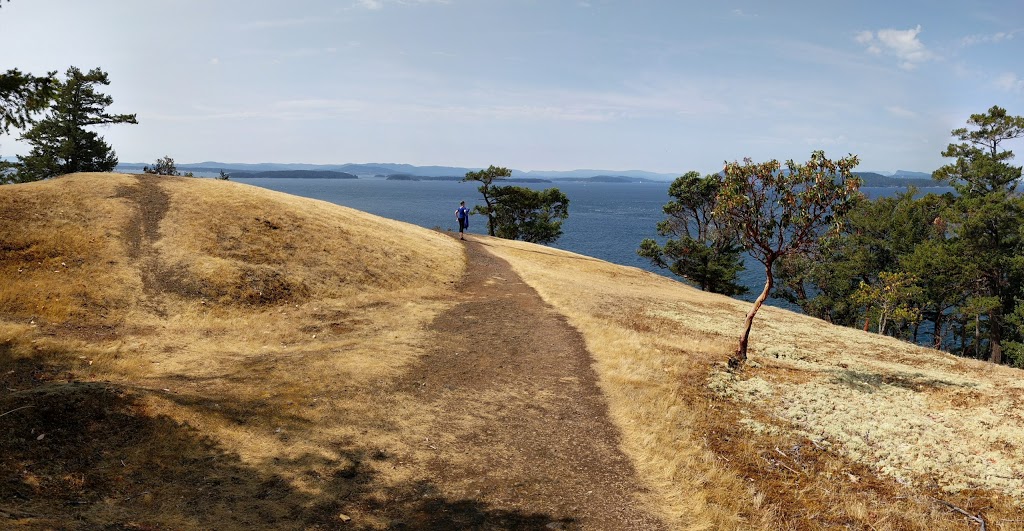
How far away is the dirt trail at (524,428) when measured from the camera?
11430 mm

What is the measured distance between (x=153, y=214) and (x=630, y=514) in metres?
32.1

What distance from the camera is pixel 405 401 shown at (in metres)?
16.0

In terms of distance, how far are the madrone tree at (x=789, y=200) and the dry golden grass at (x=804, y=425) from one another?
16.8ft

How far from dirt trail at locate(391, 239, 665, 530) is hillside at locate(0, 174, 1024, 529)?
89mm

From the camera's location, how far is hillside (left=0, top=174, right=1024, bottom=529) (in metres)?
11.0

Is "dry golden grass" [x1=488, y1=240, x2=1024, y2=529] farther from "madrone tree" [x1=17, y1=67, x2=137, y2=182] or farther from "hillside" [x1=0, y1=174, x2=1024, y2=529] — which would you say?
"madrone tree" [x1=17, y1=67, x2=137, y2=182]

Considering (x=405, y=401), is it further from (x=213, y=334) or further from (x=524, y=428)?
(x=213, y=334)

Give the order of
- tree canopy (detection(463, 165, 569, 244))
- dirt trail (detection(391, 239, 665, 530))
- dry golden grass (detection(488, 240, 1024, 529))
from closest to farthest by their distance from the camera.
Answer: dirt trail (detection(391, 239, 665, 530))
dry golden grass (detection(488, 240, 1024, 529))
tree canopy (detection(463, 165, 569, 244))

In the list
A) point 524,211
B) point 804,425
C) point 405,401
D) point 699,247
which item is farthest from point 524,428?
point 524,211

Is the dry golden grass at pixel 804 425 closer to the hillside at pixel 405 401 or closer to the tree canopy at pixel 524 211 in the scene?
the hillside at pixel 405 401

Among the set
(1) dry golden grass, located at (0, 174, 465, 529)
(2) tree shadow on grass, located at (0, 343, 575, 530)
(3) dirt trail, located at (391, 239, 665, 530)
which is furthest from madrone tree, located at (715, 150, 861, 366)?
(2) tree shadow on grass, located at (0, 343, 575, 530)

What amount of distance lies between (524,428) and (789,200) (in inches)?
558

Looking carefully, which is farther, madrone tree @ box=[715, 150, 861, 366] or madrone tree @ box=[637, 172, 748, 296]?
madrone tree @ box=[637, 172, 748, 296]

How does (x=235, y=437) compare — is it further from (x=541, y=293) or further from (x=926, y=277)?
(x=926, y=277)
